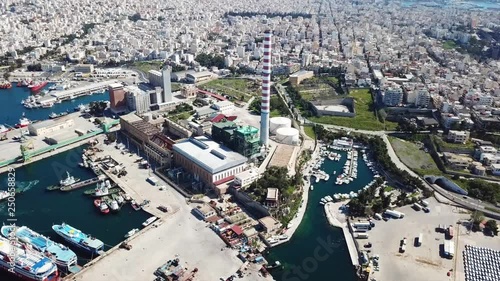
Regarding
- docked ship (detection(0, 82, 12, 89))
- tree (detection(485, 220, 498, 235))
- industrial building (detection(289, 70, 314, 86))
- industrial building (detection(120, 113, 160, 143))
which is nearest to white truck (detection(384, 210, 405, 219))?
tree (detection(485, 220, 498, 235))

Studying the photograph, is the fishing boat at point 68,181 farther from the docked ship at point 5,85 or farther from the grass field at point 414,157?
the docked ship at point 5,85

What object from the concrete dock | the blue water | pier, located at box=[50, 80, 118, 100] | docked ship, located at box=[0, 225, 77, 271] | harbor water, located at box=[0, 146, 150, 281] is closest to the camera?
docked ship, located at box=[0, 225, 77, 271]

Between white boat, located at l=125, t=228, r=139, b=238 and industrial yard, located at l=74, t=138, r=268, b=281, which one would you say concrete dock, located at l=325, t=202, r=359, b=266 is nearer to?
industrial yard, located at l=74, t=138, r=268, b=281

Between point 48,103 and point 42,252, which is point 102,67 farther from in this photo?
point 42,252

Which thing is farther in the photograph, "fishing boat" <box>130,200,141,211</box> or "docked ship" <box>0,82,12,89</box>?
"docked ship" <box>0,82,12,89</box>

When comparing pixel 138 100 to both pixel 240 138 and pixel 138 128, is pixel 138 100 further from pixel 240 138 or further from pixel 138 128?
pixel 240 138

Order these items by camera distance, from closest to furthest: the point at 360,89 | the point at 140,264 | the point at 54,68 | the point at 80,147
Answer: the point at 140,264
the point at 80,147
the point at 360,89
the point at 54,68

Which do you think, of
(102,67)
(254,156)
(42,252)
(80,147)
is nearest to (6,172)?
(80,147)
